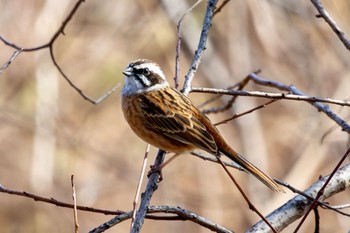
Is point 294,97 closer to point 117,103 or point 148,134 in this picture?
point 148,134

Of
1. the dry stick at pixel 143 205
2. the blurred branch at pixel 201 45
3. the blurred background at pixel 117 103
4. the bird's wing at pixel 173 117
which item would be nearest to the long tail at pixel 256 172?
the bird's wing at pixel 173 117

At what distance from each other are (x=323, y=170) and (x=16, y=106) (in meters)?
4.26

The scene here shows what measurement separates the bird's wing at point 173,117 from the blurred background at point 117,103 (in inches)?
109

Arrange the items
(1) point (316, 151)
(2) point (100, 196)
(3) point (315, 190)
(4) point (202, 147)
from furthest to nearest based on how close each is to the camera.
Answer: (2) point (100, 196)
(1) point (316, 151)
(4) point (202, 147)
(3) point (315, 190)

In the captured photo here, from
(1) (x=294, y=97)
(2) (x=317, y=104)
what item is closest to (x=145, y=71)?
(2) (x=317, y=104)

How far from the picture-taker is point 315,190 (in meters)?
3.47

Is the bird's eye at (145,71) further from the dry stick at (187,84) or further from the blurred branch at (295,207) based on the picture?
the blurred branch at (295,207)

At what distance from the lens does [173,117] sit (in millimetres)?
4727

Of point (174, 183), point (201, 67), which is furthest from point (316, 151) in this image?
point (174, 183)

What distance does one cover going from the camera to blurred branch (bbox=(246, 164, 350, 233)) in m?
3.25

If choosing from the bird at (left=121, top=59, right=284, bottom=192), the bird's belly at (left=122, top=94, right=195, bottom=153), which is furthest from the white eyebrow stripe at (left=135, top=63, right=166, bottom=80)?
the bird's belly at (left=122, top=94, right=195, bottom=153)

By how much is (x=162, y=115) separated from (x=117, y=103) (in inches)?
211

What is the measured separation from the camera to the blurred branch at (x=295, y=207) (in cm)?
325

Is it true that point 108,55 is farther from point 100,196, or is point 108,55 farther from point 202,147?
point 202,147
